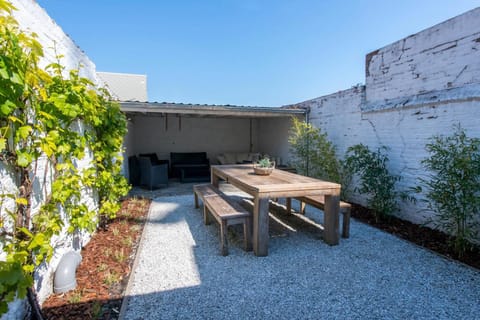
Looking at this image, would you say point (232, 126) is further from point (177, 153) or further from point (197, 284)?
point (197, 284)

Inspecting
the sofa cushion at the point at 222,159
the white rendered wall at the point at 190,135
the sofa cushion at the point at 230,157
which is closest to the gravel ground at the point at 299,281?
the sofa cushion at the point at 222,159

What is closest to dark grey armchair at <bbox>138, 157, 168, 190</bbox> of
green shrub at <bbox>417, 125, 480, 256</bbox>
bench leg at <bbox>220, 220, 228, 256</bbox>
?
bench leg at <bbox>220, 220, 228, 256</bbox>

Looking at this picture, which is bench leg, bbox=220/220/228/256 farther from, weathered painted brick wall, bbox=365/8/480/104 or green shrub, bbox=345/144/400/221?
weathered painted brick wall, bbox=365/8/480/104

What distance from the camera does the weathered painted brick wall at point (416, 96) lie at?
120 inches

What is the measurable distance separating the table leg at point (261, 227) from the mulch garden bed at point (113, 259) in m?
1.37

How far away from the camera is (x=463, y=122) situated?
10.2 feet

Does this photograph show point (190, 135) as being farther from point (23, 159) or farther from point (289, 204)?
point (23, 159)

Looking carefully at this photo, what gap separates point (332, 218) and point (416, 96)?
234 centimetres

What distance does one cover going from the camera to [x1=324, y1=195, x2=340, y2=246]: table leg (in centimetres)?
303

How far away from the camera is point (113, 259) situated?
2.67 meters

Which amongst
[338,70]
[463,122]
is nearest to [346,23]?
[338,70]

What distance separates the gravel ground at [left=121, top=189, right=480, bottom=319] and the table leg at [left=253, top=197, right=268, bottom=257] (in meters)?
0.10

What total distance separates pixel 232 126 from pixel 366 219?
660 cm

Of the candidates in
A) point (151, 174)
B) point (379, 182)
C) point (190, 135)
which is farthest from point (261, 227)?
point (190, 135)
